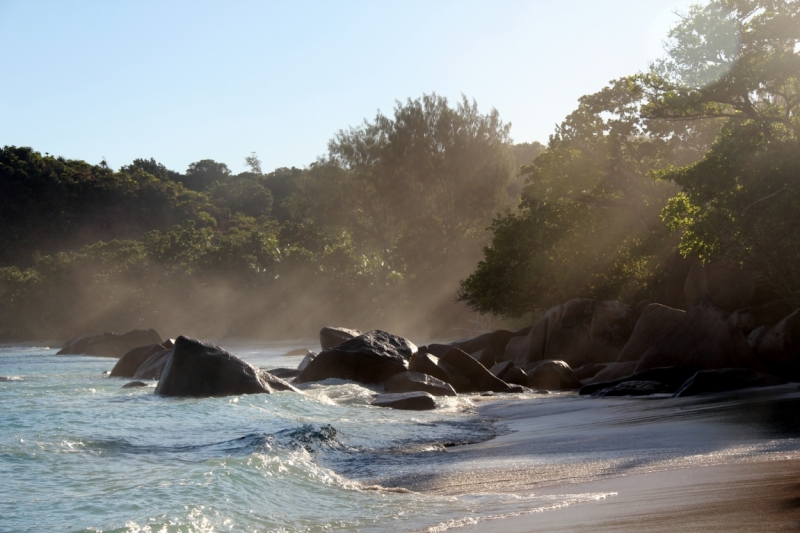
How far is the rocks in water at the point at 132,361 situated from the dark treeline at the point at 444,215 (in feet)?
30.5

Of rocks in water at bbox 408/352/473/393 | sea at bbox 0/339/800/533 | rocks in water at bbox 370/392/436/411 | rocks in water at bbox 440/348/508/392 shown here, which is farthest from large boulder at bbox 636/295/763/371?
rocks in water at bbox 370/392/436/411

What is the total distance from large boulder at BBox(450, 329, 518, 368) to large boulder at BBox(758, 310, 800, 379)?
771cm

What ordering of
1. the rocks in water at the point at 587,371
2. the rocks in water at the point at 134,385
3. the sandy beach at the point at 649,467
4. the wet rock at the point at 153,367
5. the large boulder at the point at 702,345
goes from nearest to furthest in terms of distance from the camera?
1. the sandy beach at the point at 649,467
2. the large boulder at the point at 702,345
3. the rocks in water at the point at 134,385
4. the rocks in water at the point at 587,371
5. the wet rock at the point at 153,367

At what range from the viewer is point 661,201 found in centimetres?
2144

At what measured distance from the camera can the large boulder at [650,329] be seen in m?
14.6

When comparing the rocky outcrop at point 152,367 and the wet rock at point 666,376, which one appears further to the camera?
the rocky outcrop at point 152,367

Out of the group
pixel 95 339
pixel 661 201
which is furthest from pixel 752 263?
pixel 95 339

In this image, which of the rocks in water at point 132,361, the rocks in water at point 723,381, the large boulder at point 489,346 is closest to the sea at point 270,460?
the rocks in water at point 723,381

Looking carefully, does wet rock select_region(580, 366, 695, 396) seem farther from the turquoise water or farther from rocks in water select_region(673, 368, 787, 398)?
the turquoise water

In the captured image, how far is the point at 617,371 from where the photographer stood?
47.0 feet

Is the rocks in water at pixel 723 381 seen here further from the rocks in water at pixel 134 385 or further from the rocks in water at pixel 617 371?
the rocks in water at pixel 134 385

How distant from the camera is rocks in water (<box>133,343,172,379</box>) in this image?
1756 cm

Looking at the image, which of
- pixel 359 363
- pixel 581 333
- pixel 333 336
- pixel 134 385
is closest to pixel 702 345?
pixel 581 333

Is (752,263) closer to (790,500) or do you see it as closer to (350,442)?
(350,442)
